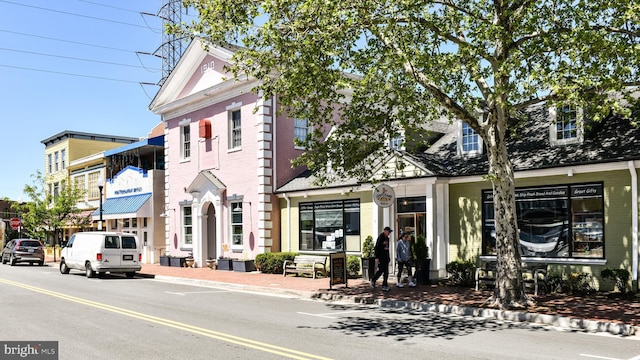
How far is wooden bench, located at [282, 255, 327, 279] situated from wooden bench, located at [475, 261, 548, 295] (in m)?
6.34

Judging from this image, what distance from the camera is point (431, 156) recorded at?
810 inches

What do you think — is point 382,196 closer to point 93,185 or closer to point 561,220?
point 561,220

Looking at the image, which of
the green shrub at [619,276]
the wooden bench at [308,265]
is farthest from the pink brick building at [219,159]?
the green shrub at [619,276]

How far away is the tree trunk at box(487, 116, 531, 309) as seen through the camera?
43.1 ft

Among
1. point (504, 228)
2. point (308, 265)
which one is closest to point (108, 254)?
point (308, 265)

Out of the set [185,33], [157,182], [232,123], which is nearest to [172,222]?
[157,182]

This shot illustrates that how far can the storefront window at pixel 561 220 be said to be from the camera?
51.5ft

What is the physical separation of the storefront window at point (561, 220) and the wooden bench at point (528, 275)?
759 mm

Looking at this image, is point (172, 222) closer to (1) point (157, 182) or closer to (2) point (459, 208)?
(1) point (157, 182)

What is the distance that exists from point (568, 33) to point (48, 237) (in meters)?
48.2

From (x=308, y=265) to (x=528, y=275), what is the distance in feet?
27.7

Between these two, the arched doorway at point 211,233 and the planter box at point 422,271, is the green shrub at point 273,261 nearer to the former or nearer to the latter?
the arched doorway at point 211,233

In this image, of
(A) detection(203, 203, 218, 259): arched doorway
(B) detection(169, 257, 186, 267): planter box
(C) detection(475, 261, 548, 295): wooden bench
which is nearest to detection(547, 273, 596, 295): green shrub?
(C) detection(475, 261, 548, 295): wooden bench

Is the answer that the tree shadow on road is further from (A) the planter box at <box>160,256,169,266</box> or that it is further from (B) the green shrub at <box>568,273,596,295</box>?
(A) the planter box at <box>160,256,169,266</box>
